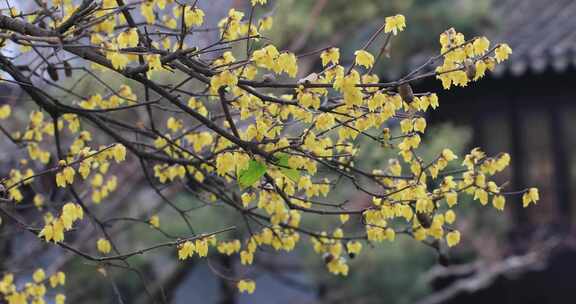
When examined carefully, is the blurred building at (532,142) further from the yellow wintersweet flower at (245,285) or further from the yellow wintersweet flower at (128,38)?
the yellow wintersweet flower at (128,38)

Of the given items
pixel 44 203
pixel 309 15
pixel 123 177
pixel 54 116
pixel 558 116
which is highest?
pixel 309 15

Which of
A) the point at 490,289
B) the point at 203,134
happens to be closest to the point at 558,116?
the point at 490,289

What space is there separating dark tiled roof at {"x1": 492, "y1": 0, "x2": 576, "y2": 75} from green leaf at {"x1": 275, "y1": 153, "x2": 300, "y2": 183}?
4497 mm

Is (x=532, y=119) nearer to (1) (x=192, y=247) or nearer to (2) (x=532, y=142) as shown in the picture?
(2) (x=532, y=142)

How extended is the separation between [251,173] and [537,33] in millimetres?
5310

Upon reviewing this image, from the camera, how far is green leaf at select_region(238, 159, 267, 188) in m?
2.62

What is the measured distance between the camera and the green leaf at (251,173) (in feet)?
8.59

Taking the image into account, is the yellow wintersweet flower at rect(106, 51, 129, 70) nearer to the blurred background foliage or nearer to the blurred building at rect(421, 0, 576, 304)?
the blurred background foliage

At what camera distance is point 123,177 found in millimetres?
6062

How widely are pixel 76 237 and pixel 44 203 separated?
3.06 m

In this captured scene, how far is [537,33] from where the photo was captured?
23.9 feet

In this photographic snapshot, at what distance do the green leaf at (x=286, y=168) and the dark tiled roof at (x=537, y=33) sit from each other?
14.8ft

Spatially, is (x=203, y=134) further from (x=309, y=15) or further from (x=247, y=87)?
(x=309, y=15)

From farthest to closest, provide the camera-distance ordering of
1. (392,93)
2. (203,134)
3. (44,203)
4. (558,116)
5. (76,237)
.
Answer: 1. (558,116)
2. (76,237)
3. (44,203)
4. (203,134)
5. (392,93)
